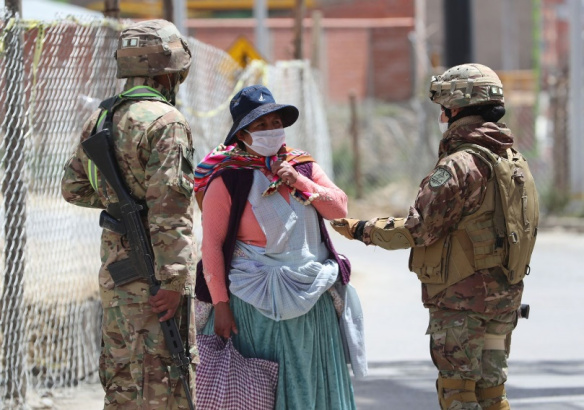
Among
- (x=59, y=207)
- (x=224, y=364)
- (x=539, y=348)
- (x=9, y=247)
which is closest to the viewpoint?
A: (x=224, y=364)

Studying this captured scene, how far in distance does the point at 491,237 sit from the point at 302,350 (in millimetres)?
973

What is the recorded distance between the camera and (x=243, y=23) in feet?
94.5

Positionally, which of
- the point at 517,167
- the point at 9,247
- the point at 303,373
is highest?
the point at 517,167

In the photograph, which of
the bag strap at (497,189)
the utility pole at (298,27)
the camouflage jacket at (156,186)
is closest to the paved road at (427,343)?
the bag strap at (497,189)

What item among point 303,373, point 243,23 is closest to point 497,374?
point 303,373

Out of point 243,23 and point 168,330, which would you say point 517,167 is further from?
point 243,23

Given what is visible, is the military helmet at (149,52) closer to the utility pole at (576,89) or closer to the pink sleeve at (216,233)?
the pink sleeve at (216,233)

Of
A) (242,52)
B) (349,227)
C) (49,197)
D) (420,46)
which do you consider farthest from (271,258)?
(420,46)

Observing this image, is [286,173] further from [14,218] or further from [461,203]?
[14,218]

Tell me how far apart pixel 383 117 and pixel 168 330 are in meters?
19.6

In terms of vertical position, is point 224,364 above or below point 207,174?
below

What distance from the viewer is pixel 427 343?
774 centimetres

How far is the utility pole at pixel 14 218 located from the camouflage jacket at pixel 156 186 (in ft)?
4.41

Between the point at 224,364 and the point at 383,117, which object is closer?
the point at 224,364
